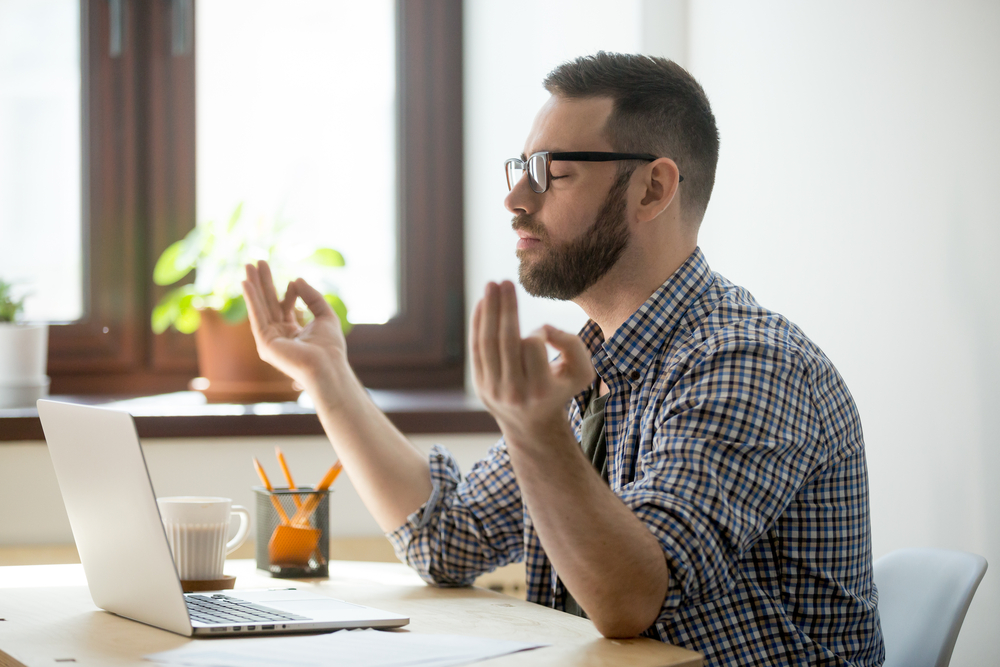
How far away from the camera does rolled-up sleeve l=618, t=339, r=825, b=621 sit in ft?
3.21

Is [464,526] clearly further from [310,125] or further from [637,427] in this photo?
[310,125]

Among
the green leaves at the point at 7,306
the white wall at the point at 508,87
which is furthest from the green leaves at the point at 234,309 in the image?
the white wall at the point at 508,87

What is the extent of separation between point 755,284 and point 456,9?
1149 mm

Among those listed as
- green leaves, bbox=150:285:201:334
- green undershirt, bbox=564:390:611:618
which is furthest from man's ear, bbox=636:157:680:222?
green leaves, bbox=150:285:201:334

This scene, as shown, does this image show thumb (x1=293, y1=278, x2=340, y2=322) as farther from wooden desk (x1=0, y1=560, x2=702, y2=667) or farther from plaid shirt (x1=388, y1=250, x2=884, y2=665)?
plaid shirt (x1=388, y1=250, x2=884, y2=665)

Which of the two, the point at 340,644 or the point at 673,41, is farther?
the point at 673,41

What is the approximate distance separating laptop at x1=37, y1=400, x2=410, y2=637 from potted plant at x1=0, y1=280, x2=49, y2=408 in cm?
107

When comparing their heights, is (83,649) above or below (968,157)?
below

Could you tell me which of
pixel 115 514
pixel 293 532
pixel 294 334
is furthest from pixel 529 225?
pixel 115 514

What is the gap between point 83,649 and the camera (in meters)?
0.93

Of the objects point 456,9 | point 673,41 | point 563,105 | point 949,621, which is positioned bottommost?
point 949,621

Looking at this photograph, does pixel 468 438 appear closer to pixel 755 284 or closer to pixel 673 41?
pixel 755 284

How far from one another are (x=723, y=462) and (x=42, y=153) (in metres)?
1.93

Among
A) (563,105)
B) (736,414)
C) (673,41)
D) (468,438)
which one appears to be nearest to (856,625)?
(736,414)
